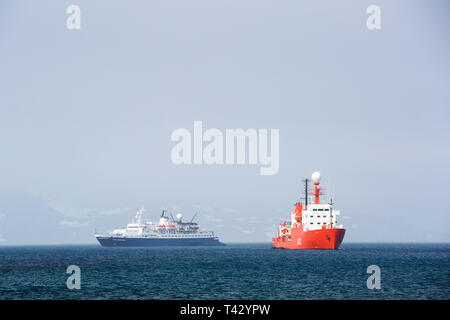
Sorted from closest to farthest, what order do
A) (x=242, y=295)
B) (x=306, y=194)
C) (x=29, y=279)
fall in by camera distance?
(x=242, y=295) → (x=29, y=279) → (x=306, y=194)

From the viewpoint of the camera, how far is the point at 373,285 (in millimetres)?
47406

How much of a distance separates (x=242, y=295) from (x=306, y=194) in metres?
81.7

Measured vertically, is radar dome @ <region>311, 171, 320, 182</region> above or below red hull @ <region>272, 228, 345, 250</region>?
above

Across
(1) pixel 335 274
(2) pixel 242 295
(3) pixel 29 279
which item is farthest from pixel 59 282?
(1) pixel 335 274

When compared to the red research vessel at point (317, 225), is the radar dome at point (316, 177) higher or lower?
higher

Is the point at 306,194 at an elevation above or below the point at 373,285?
above

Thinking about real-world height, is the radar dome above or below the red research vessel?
above

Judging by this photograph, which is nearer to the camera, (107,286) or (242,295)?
(242,295)

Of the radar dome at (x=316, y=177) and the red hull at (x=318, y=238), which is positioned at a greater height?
the radar dome at (x=316, y=177)

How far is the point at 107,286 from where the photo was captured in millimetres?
48969
